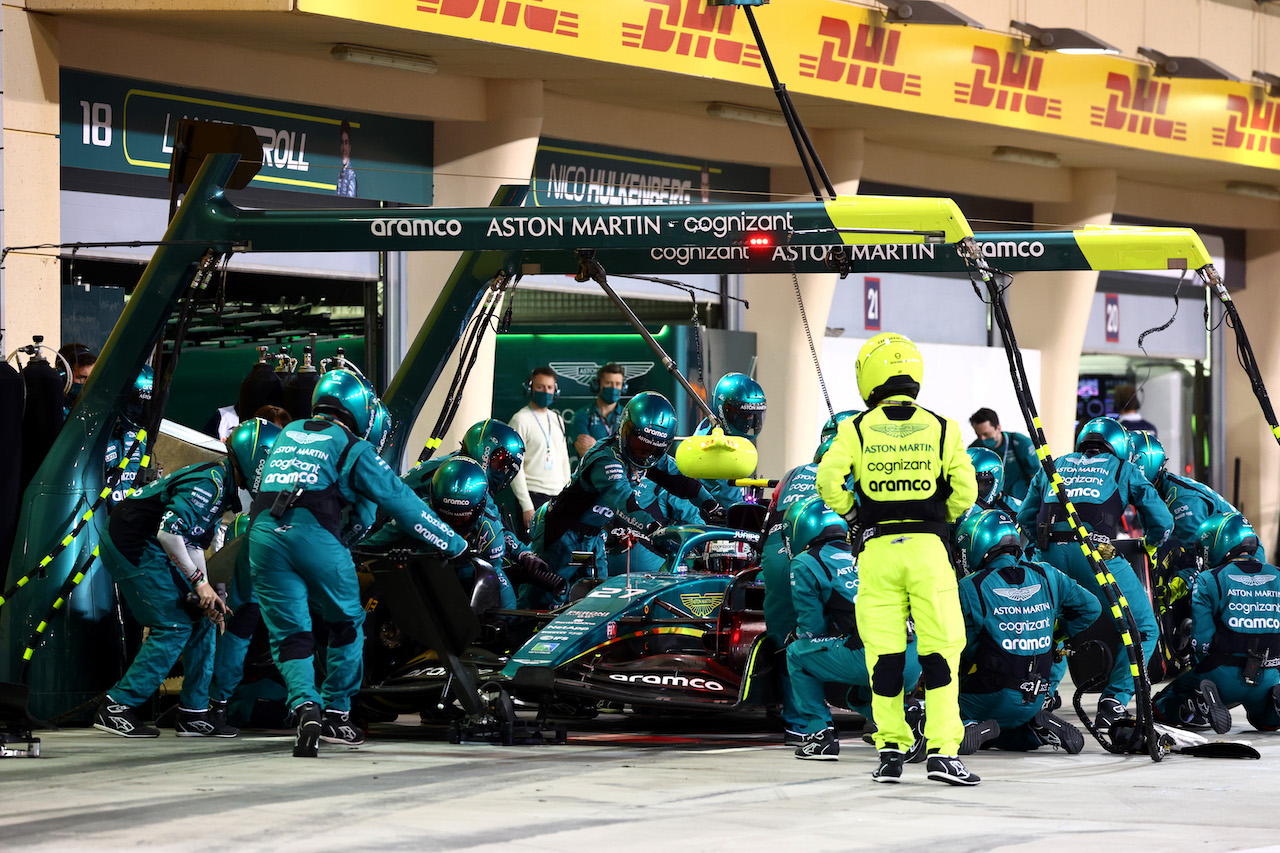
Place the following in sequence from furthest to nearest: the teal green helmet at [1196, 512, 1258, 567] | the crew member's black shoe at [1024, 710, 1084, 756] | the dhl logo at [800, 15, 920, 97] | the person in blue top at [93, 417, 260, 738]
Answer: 1. the dhl logo at [800, 15, 920, 97]
2. the teal green helmet at [1196, 512, 1258, 567]
3. the person in blue top at [93, 417, 260, 738]
4. the crew member's black shoe at [1024, 710, 1084, 756]

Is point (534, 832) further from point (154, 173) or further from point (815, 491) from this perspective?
point (154, 173)

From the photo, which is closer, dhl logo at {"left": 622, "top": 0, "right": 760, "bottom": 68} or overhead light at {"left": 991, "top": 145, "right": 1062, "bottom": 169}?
dhl logo at {"left": 622, "top": 0, "right": 760, "bottom": 68}

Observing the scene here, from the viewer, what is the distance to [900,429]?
336 inches

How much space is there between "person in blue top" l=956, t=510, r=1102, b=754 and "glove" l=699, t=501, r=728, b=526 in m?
3.02

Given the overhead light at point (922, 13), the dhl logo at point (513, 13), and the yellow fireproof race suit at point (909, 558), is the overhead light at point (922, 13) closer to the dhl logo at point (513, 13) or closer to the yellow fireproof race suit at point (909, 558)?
the dhl logo at point (513, 13)

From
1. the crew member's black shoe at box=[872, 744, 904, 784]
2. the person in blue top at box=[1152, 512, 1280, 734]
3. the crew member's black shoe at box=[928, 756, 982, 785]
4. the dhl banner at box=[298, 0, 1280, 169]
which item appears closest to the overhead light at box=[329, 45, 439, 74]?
the dhl banner at box=[298, 0, 1280, 169]

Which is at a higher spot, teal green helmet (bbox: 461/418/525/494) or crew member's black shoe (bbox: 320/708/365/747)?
teal green helmet (bbox: 461/418/525/494)

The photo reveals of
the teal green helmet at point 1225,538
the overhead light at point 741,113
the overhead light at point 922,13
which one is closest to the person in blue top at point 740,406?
the teal green helmet at point 1225,538

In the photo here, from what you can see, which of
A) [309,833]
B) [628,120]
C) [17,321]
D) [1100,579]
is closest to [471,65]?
[628,120]

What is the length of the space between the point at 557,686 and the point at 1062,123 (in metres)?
11.7

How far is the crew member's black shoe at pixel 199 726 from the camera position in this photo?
10.3 meters

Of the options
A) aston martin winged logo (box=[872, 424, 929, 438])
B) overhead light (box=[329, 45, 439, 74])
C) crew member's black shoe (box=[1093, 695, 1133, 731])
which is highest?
overhead light (box=[329, 45, 439, 74])

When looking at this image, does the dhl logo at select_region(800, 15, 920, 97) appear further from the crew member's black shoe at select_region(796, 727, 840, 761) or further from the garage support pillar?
the crew member's black shoe at select_region(796, 727, 840, 761)

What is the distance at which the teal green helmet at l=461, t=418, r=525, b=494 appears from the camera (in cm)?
1155
